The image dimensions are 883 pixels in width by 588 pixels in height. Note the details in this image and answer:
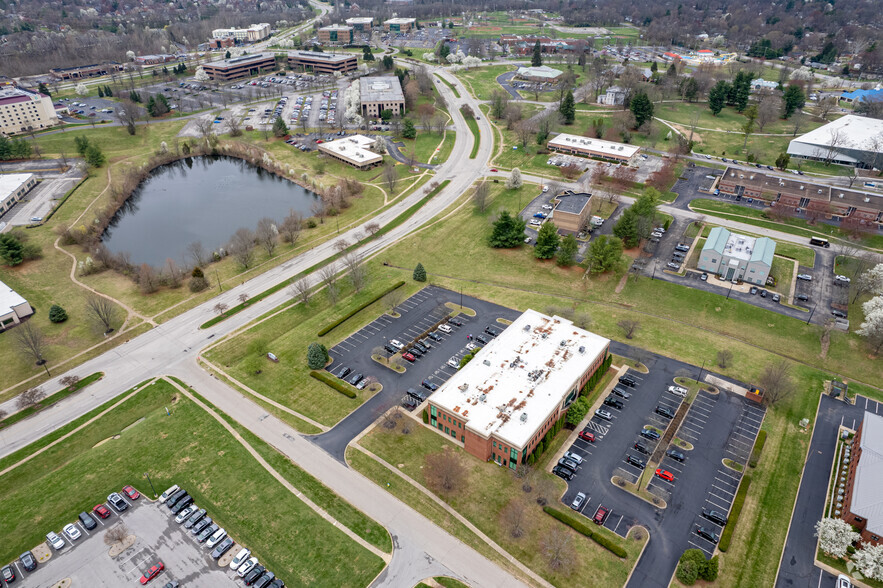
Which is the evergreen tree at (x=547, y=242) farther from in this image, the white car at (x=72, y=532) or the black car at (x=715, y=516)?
the white car at (x=72, y=532)

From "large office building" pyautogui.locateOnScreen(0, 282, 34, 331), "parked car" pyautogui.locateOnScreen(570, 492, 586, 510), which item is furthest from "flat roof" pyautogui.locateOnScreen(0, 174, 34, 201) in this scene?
"parked car" pyautogui.locateOnScreen(570, 492, 586, 510)

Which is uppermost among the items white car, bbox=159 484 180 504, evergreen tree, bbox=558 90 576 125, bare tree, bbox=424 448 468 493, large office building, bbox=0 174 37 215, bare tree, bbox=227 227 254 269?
evergreen tree, bbox=558 90 576 125

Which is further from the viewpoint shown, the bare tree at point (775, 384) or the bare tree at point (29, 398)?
the bare tree at point (29, 398)

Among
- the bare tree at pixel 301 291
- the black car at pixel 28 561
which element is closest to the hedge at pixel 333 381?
the bare tree at pixel 301 291

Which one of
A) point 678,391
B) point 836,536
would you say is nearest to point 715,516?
point 836,536

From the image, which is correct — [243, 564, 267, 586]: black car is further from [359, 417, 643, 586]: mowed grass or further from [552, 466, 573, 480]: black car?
[552, 466, 573, 480]: black car

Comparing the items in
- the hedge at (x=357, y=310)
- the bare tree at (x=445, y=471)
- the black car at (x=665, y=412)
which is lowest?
the black car at (x=665, y=412)
